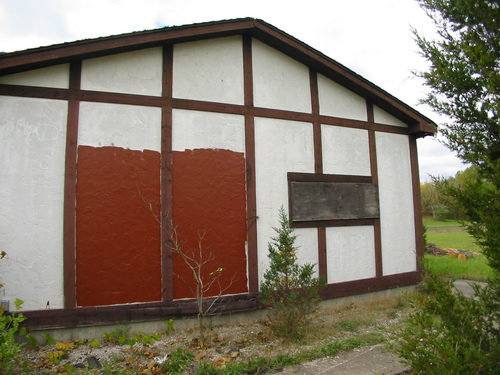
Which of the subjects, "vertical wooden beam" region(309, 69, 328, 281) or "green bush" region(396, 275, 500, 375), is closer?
"green bush" region(396, 275, 500, 375)

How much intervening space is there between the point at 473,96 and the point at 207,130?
4.10 m

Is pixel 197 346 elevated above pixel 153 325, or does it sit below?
below

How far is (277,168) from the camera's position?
639 cm

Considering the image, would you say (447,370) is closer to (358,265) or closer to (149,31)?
(358,265)

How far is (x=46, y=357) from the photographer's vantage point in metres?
4.47

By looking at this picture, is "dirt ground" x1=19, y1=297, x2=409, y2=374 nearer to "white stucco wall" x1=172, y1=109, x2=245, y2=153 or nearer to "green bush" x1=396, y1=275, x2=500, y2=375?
"green bush" x1=396, y1=275, x2=500, y2=375

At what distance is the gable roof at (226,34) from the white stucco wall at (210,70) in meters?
0.18

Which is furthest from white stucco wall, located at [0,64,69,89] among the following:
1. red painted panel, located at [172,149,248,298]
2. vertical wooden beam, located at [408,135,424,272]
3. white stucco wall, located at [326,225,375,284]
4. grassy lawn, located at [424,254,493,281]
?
grassy lawn, located at [424,254,493,281]

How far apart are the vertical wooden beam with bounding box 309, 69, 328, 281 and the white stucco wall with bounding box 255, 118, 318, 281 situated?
0.09 meters

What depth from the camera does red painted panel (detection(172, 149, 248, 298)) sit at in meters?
5.64

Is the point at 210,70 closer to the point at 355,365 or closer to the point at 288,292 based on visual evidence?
the point at 288,292

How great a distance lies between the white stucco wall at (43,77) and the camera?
5016 mm

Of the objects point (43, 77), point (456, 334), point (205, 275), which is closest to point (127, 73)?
point (43, 77)

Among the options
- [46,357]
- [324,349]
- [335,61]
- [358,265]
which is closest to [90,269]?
[46,357]
